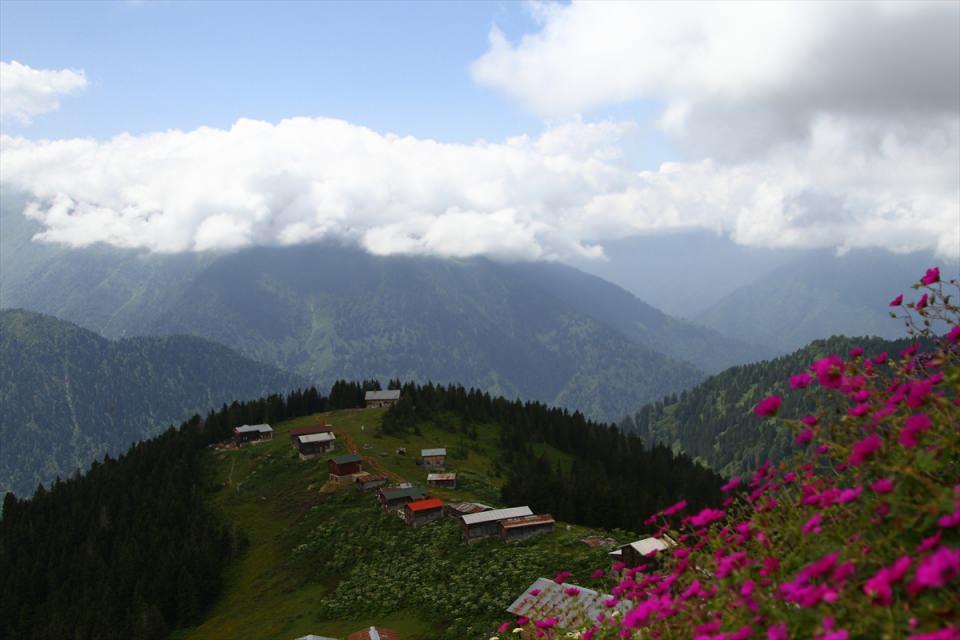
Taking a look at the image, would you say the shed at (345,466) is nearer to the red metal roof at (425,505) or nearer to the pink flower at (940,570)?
the red metal roof at (425,505)

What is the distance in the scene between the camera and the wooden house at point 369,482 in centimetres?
10381

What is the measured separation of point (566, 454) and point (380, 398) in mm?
54339

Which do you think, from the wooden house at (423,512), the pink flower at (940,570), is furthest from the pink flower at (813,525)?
the wooden house at (423,512)

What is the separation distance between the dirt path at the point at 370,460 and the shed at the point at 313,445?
3742 millimetres

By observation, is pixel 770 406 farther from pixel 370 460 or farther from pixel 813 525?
pixel 370 460

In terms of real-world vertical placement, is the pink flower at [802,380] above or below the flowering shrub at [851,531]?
above

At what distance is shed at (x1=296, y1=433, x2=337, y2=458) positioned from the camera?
128m

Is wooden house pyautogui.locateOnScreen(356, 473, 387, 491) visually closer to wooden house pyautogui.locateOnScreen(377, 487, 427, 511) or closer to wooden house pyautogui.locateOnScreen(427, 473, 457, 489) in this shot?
wooden house pyautogui.locateOnScreen(427, 473, 457, 489)

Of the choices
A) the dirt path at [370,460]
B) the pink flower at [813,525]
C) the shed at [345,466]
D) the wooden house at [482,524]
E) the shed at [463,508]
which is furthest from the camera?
the dirt path at [370,460]

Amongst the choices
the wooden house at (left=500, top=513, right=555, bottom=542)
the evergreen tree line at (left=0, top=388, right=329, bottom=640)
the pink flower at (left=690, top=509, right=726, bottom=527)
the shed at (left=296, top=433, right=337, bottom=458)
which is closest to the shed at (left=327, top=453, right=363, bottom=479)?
the evergreen tree line at (left=0, top=388, right=329, bottom=640)

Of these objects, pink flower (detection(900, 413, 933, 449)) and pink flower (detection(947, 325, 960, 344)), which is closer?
pink flower (detection(900, 413, 933, 449))

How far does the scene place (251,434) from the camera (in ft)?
488

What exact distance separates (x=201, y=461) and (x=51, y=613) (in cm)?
5377

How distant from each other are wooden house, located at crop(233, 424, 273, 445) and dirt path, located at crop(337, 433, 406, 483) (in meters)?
21.4
